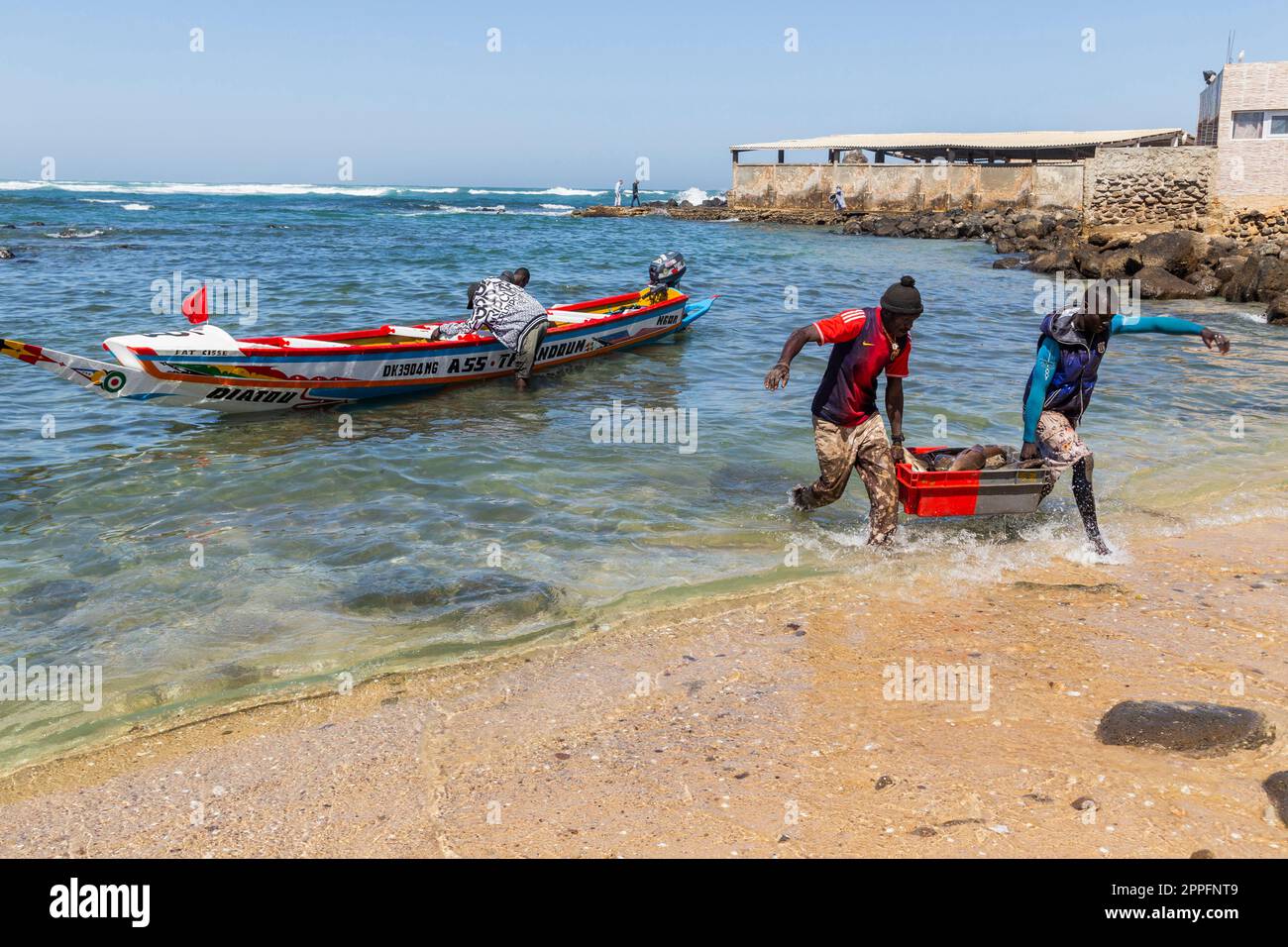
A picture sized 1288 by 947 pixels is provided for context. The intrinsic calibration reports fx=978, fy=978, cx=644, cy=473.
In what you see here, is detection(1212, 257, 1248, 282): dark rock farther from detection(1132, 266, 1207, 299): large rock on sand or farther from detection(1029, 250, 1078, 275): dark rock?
detection(1029, 250, 1078, 275): dark rock

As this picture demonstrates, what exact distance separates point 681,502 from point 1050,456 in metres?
3.32

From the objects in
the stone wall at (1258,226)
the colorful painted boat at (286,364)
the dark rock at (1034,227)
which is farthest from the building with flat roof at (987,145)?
the colorful painted boat at (286,364)

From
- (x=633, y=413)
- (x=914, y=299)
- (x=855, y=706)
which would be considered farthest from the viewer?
(x=633, y=413)

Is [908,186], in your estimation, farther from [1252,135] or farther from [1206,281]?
[1206,281]

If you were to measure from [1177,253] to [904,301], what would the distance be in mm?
23320

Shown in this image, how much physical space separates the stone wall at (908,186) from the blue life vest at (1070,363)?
41507 mm

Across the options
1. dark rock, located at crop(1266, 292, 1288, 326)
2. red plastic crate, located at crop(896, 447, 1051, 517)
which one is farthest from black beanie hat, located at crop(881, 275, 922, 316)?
dark rock, located at crop(1266, 292, 1288, 326)

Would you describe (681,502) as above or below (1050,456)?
below

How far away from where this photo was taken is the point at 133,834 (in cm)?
427

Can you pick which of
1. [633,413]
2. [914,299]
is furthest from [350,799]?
[633,413]

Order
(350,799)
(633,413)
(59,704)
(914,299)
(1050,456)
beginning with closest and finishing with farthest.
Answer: (350,799) → (59,704) → (914,299) → (1050,456) → (633,413)

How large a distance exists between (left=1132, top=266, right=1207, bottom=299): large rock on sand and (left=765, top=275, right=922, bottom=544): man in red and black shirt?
20502mm

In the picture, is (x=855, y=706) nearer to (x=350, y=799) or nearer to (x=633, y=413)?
(x=350, y=799)

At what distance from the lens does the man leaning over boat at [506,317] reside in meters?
13.9
